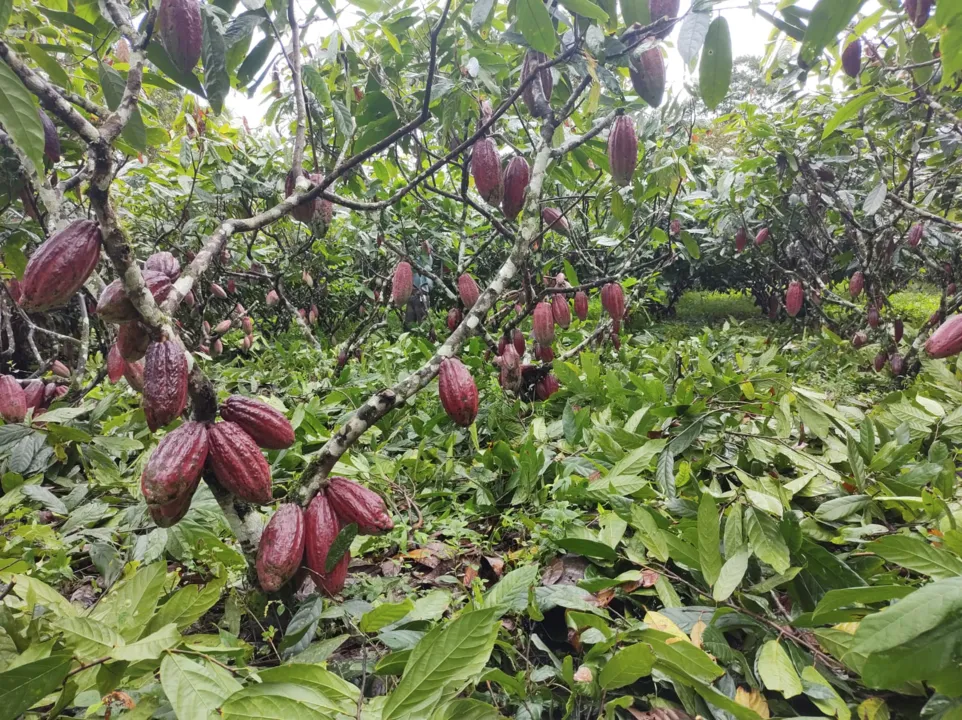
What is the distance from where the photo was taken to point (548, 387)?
6.39 ft

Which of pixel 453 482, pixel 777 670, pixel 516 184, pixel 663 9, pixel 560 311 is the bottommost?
pixel 453 482

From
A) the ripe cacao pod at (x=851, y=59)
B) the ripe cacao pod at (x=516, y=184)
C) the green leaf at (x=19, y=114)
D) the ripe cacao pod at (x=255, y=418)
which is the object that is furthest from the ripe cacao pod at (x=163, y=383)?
the ripe cacao pod at (x=851, y=59)

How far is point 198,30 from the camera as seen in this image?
2.45 feet

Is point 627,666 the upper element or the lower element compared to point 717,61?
lower

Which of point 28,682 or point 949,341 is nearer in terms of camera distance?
point 28,682

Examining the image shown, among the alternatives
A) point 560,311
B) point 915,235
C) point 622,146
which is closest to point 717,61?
point 622,146

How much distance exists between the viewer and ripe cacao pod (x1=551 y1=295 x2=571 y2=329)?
6.29 feet

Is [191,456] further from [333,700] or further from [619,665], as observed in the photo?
[619,665]

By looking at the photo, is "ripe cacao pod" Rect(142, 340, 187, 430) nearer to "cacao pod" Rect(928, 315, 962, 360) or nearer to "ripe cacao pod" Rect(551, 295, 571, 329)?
"ripe cacao pod" Rect(551, 295, 571, 329)

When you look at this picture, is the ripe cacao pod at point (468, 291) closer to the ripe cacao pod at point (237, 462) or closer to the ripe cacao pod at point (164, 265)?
the ripe cacao pod at point (164, 265)

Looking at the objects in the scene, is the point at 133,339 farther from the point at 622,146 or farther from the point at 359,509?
the point at 622,146

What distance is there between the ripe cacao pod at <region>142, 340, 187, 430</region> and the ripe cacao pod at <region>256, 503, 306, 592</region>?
0.70 ft

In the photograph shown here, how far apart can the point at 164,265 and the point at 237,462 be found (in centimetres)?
37

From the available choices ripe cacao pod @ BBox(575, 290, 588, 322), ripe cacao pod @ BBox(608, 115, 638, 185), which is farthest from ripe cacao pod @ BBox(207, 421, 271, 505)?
ripe cacao pod @ BBox(575, 290, 588, 322)
